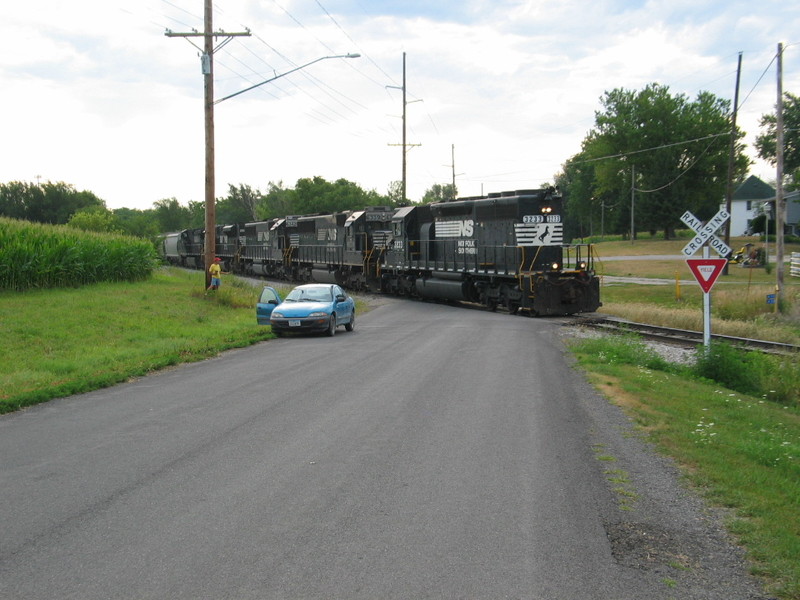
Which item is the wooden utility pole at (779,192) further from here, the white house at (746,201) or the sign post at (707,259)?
the white house at (746,201)

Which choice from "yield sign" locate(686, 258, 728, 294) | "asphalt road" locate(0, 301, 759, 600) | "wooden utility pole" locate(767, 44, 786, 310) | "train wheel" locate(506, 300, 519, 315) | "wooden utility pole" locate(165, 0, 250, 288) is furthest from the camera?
"train wheel" locate(506, 300, 519, 315)

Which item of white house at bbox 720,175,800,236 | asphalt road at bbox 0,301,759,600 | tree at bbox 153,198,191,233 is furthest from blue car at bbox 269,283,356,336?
tree at bbox 153,198,191,233

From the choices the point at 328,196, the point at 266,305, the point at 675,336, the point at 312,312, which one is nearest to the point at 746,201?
the point at 328,196

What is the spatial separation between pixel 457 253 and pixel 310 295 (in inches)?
419

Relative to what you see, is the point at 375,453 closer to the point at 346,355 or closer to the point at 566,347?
the point at 346,355

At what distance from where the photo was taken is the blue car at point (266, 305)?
2208cm

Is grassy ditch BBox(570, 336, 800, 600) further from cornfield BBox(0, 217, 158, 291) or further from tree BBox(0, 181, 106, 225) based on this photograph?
tree BBox(0, 181, 106, 225)

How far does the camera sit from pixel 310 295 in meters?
21.3

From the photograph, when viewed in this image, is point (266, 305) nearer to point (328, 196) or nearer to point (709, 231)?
point (709, 231)

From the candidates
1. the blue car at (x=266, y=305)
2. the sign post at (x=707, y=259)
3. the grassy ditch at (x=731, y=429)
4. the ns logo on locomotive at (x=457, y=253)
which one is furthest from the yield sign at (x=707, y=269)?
the blue car at (x=266, y=305)

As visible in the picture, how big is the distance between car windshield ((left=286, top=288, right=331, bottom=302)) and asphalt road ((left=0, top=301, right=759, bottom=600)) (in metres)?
9.53

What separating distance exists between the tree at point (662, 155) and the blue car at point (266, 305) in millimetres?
63760

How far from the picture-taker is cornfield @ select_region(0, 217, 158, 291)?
25.5 m

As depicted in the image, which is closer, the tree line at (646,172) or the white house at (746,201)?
the tree line at (646,172)
